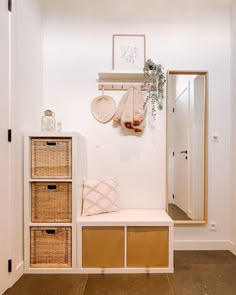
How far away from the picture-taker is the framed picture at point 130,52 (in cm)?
269

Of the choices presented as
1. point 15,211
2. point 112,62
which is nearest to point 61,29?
point 112,62

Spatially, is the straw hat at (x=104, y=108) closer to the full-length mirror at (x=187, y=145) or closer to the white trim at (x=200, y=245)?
the full-length mirror at (x=187, y=145)

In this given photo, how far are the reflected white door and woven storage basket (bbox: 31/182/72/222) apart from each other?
3.96ft

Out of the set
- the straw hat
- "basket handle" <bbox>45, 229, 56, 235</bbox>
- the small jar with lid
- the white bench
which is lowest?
the white bench

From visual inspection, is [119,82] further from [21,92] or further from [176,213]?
[176,213]

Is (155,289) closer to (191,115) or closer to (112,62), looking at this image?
(191,115)

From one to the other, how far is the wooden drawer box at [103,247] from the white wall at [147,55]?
694 mm

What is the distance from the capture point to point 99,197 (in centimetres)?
237

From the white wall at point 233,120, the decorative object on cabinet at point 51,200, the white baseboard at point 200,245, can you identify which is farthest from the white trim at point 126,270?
the white wall at point 233,120

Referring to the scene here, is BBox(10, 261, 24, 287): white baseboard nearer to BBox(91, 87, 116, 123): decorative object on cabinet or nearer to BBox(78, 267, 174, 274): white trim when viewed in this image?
BBox(78, 267, 174, 274): white trim

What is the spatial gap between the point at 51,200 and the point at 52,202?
20 mm

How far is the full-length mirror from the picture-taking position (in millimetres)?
2662

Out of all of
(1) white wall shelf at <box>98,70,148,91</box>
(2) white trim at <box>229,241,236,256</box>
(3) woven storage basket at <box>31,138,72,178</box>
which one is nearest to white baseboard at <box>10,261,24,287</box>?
(3) woven storage basket at <box>31,138,72,178</box>

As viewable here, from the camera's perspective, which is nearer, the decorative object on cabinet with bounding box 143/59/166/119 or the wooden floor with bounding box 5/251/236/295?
the wooden floor with bounding box 5/251/236/295
